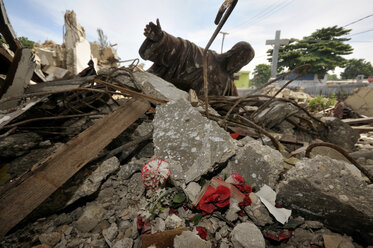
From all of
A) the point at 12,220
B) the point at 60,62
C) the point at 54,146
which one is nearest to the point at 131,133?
the point at 54,146

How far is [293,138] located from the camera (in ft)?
5.77

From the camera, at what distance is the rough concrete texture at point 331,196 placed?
2.49 ft

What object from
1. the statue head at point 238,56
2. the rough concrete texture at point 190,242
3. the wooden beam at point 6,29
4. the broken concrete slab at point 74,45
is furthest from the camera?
the broken concrete slab at point 74,45

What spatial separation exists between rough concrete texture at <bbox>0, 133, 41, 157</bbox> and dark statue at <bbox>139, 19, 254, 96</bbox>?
182 cm

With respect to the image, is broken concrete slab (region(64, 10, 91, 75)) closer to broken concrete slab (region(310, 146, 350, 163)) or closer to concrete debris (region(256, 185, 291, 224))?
concrete debris (region(256, 185, 291, 224))

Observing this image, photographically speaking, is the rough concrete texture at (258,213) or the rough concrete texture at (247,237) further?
the rough concrete texture at (258,213)

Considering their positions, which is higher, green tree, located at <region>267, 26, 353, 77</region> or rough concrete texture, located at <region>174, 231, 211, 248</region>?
green tree, located at <region>267, 26, 353, 77</region>

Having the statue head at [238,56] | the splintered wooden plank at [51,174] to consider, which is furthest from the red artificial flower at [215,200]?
the statue head at [238,56]

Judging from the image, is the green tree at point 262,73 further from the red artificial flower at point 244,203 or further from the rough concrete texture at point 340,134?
the red artificial flower at point 244,203

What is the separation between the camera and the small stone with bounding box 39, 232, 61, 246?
0.84m

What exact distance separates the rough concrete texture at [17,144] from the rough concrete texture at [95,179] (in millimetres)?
736

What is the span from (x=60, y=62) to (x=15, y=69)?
288 inches

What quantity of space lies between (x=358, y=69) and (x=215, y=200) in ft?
160

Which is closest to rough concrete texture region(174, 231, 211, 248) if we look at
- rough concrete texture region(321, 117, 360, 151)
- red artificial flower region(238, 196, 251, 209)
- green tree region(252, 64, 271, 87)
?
red artificial flower region(238, 196, 251, 209)
